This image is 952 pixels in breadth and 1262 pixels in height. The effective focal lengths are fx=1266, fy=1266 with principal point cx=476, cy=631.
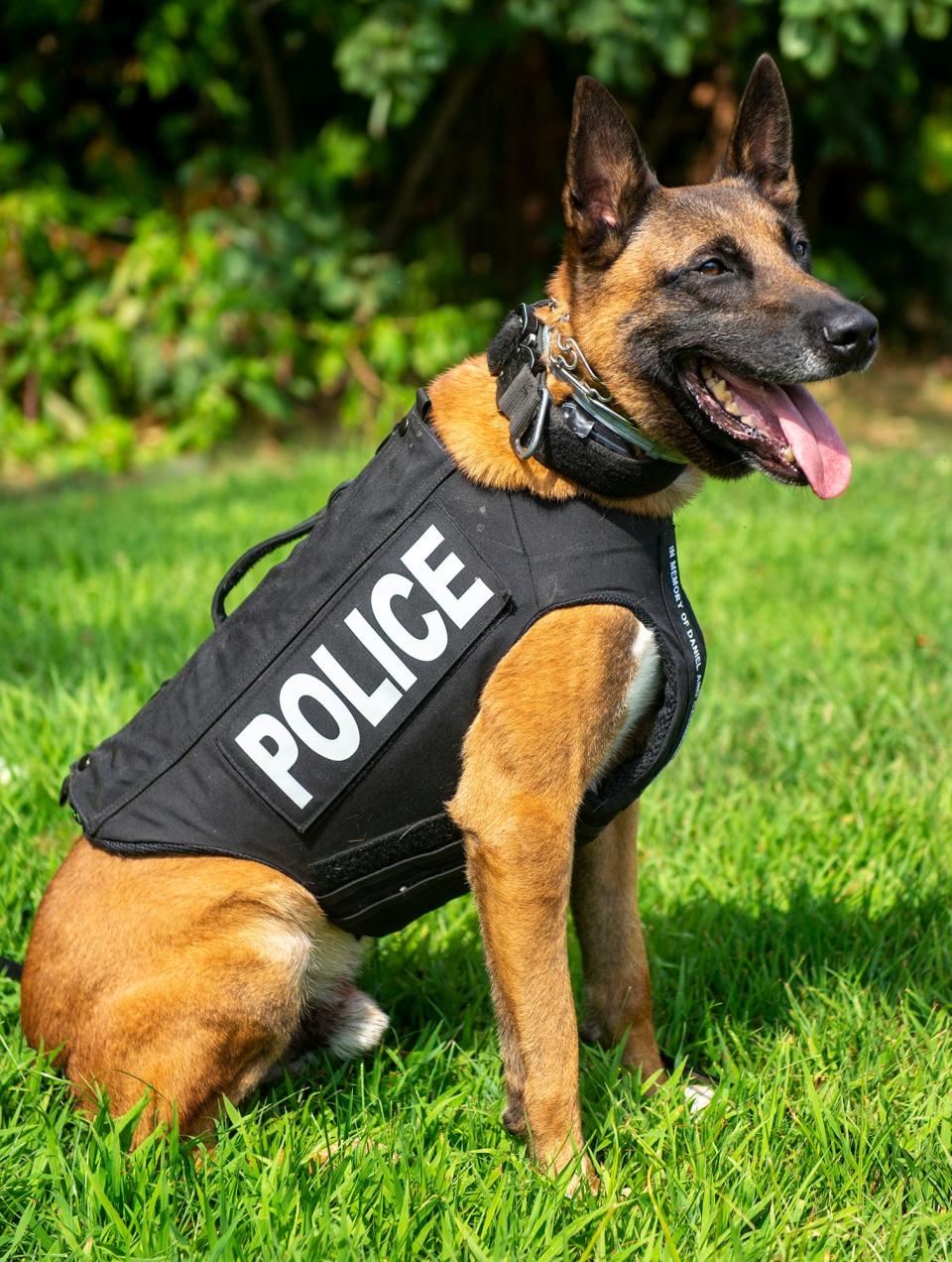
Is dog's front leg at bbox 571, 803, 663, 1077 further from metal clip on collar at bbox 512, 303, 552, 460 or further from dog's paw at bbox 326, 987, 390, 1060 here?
metal clip on collar at bbox 512, 303, 552, 460

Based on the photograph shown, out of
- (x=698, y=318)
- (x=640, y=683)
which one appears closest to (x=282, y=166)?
(x=698, y=318)

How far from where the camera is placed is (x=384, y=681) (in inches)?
90.5

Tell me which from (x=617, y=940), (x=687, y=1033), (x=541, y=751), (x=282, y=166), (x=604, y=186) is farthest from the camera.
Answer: (x=282, y=166)

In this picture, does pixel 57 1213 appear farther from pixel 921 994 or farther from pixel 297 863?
pixel 921 994

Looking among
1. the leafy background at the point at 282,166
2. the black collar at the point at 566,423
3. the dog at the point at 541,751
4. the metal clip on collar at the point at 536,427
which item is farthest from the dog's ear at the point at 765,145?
the leafy background at the point at 282,166

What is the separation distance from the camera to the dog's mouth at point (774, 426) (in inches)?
90.9

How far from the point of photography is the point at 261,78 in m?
9.77

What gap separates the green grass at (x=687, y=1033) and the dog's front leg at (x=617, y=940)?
86mm

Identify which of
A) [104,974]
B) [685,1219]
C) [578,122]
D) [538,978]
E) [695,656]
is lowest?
[685,1219]

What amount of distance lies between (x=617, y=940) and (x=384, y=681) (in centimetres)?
79

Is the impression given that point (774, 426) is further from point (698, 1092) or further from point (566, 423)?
point (698, 1092)

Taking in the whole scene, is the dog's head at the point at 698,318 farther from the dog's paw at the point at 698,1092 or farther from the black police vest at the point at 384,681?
the dog's paw at the point at 698,1092

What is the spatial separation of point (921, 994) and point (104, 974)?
1.66 metres

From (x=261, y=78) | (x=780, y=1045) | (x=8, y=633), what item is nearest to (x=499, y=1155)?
(x=780, y=1045)
